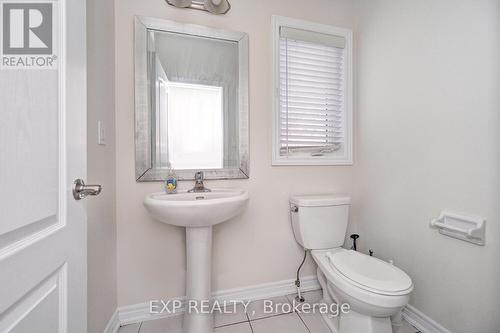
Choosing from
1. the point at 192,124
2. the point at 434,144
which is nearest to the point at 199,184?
the point at 192,124

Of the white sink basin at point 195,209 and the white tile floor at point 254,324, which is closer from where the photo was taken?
the white sink basin at point 195,209

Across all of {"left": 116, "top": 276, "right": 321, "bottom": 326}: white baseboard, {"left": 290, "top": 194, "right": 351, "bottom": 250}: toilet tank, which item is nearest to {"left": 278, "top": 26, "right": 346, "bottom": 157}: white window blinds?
{"left": 290, "top": 194, "right": 351, "bottom": 250}: toilet tank

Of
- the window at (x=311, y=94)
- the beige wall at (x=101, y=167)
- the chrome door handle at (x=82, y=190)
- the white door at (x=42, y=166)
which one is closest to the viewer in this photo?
the white door at (x=42, y=166)

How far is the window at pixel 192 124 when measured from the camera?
1.37 metres

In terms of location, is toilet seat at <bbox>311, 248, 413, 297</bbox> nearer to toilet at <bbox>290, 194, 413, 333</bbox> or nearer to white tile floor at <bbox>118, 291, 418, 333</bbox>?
toilet at <bbox>290, 194, 413, 333</bbox>

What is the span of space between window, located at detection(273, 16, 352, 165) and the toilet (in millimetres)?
385

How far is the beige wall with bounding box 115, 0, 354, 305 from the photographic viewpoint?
1.31 metres

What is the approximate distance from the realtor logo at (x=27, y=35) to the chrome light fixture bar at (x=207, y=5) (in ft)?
3.57

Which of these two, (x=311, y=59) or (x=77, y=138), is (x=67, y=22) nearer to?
(x=77, y=138)

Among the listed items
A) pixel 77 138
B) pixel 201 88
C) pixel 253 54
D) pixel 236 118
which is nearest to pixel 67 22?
pixel 77 138

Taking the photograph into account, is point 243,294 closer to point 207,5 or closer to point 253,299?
point 253,299

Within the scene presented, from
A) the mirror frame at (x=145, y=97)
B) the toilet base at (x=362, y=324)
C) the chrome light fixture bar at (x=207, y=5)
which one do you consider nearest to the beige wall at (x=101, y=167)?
the mirror frame at (x=145, y=97)

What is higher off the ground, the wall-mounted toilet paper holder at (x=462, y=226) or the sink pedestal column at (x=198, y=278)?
the wall-mounted toilet paper holder at (x=462, y=226)

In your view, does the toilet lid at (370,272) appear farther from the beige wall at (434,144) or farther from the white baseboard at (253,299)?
the white baseboard at (253,299)
